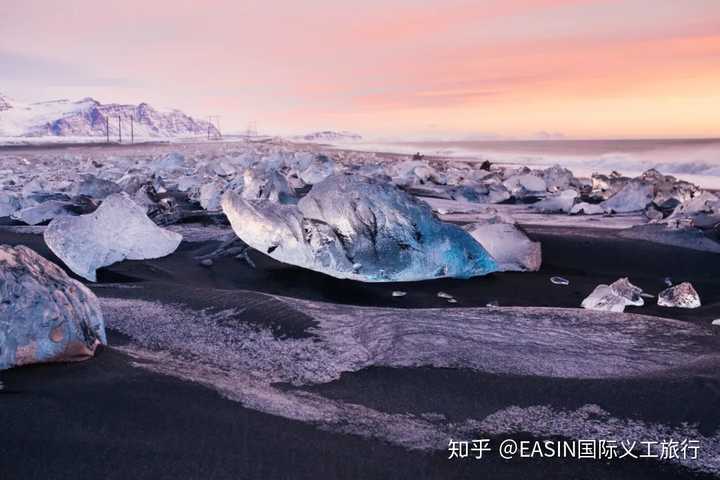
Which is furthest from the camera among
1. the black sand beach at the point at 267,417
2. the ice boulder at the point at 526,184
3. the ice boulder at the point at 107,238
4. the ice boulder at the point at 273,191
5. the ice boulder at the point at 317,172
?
the ice boulder at the point at 317,172

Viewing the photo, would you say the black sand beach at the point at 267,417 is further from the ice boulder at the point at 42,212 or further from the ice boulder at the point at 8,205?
the ice boulder at the point at 8,205

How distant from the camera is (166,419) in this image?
5.46 ft

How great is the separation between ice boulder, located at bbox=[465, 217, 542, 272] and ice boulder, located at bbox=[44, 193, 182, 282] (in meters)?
2.31

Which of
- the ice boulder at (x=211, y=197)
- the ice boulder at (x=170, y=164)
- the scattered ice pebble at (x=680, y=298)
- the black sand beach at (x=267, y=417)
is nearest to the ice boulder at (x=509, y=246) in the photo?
the scattered ice pebble at (x=680, y=298)

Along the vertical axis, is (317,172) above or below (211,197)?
above

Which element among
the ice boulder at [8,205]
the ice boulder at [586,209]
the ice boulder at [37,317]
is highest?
the ice boulder at [37,317]

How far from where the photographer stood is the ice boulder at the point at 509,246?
4.30 meters

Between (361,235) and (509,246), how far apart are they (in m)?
1.16

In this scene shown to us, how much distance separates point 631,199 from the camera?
8094 millimetres

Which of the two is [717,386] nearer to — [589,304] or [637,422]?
[637,422]

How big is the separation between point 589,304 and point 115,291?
8.79ft

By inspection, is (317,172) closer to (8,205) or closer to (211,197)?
(211,197)

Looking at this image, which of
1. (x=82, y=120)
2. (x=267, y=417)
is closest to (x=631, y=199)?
(x=267, y=417)

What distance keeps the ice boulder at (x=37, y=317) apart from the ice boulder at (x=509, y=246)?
9.60ft
